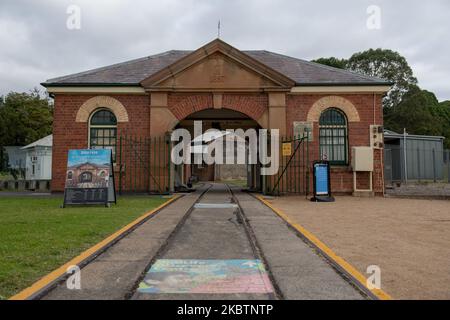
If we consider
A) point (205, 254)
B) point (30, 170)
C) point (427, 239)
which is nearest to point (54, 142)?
point (205, 254)

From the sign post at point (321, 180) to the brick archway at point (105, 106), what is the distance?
8.06m

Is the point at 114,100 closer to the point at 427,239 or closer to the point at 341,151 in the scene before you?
the point at 341,151

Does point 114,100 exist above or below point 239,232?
above

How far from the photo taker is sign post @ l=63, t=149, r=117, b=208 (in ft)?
37.1

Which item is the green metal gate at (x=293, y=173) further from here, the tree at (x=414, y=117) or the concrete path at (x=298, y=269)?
the tree at (x=414, y=117)

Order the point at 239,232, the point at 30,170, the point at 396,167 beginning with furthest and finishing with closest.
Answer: the point at 30,170
the point at 396,167
the point at 239,232

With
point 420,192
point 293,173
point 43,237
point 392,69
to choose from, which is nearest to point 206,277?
point 43,237

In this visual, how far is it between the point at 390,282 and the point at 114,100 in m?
14.4

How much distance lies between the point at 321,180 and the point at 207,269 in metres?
10.1

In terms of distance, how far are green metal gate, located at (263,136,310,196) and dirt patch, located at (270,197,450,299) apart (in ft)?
15.2

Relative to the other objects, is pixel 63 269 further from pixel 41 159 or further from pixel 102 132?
pixel 41 159

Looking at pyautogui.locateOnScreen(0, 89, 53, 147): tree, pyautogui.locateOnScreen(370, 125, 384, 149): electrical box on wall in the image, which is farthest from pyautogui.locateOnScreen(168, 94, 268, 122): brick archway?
pyautogui.locateOnScreen(0, 89, 53, 147): tree

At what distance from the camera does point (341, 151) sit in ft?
55.1

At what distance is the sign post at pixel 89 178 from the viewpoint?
1131 cm
